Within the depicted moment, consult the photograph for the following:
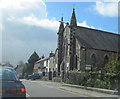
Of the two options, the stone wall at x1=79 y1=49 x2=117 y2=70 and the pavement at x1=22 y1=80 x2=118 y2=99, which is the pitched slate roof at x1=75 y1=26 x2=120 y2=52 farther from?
the pavement at x1=22 y1=80 x2=118 y2=99

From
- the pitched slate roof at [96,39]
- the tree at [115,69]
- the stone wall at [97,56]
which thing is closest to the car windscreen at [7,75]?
the tree at [115,69]

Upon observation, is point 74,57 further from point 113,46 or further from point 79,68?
point 113,46

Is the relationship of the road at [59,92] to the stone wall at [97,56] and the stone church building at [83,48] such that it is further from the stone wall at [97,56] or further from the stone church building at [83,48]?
the stone wall at [97,56]

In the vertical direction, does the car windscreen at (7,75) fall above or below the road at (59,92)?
above

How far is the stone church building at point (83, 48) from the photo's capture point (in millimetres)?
40125

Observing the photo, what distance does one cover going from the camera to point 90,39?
4500 cm

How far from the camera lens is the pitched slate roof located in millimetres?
42781

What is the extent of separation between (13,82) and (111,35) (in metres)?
50.6

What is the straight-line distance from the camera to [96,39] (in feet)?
153

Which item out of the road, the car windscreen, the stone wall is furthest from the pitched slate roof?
the car windscreen

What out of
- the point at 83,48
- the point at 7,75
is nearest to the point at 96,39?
the point at 83,48

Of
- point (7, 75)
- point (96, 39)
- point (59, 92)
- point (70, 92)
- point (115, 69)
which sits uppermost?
point (96, 39)

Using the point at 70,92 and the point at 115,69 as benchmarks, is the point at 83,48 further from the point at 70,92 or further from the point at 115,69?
the point at 70,92

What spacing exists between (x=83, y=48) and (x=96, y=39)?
26.7 ft
